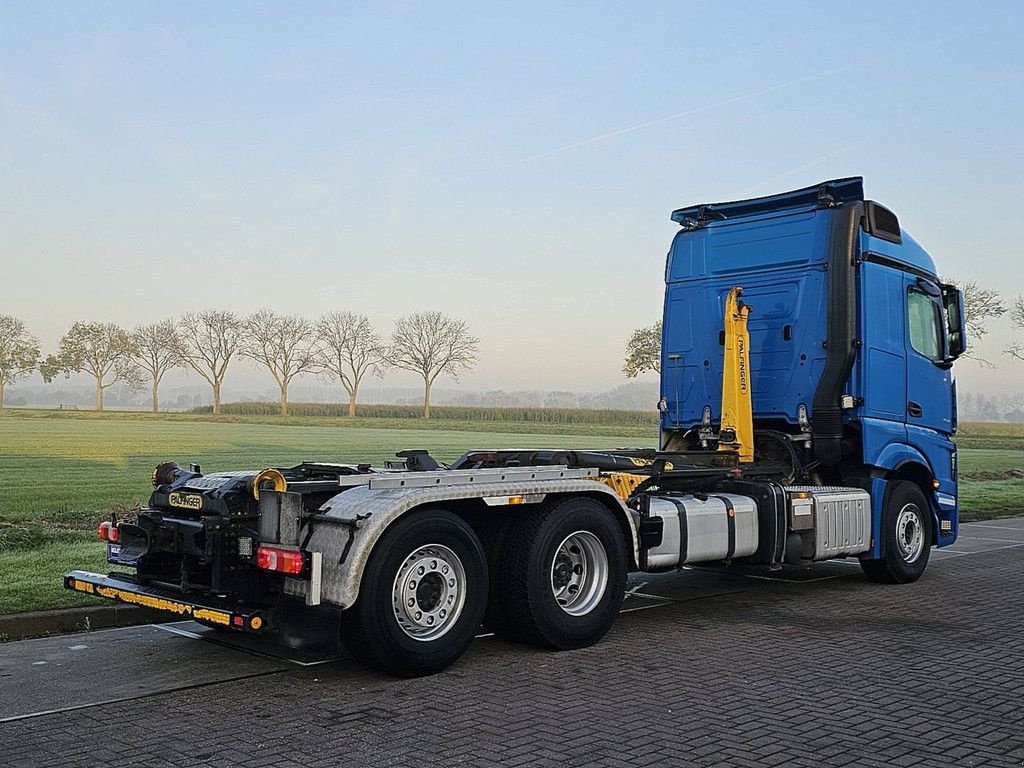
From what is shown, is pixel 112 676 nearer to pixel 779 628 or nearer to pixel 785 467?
pixel 779 628

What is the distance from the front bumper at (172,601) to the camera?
20.8 feet

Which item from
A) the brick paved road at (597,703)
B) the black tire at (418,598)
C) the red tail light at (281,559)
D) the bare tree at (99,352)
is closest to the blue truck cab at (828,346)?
the brick paved road at (597,703)

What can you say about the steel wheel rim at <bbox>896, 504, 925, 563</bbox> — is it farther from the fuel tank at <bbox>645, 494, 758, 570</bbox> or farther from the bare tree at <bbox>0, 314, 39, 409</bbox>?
the bare tree at <bbox>0, 314, 39, 409</bbox>

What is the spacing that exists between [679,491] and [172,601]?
4880 mm

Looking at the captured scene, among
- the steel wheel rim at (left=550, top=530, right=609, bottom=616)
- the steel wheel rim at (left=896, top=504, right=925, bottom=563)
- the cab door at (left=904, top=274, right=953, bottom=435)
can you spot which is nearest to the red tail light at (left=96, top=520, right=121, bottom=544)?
the steel wheel rim at (left=550, top=530, right=609, bottom=616)

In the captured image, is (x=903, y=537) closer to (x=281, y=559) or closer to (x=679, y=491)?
(x=679, y=491)

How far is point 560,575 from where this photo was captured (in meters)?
7.89

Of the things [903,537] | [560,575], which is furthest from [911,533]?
[560,575]

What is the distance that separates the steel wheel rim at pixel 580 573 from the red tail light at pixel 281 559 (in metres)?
2.11

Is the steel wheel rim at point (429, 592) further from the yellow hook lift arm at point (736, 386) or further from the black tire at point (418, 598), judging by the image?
the yellow hook lift arm at point (736, 386)

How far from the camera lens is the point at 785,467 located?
36.6 feet

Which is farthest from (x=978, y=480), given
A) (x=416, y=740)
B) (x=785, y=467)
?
(x=416, y=740)

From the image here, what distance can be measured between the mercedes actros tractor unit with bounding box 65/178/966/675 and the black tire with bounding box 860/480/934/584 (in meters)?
0.03

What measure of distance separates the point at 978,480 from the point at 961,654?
91.0 ft
